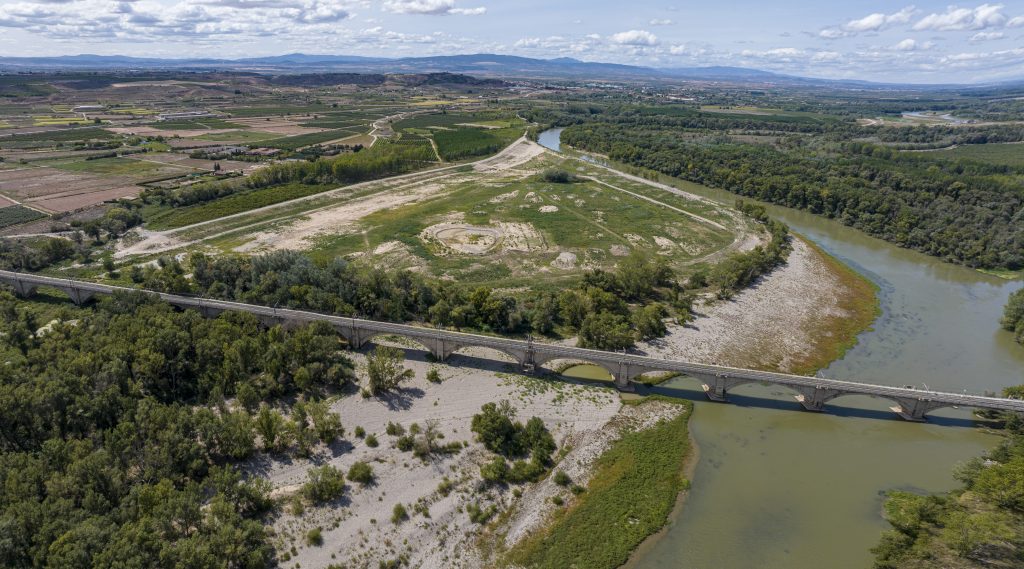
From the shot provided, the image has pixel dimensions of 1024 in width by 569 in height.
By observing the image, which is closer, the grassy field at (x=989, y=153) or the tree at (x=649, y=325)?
the tree at (x=649, y=325)

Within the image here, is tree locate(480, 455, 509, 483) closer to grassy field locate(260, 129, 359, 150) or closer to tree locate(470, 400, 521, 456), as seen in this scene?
tree locate(470, 400, 521, 456)

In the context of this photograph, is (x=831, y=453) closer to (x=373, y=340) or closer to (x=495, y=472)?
(x=495, y=472)

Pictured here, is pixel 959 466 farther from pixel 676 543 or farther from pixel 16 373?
pixel 16 373

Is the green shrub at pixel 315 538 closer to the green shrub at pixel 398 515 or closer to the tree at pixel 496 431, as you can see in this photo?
the green shrub at pixel 398 515

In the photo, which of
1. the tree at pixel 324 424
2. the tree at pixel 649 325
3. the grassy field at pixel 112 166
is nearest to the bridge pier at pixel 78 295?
the tree at pixel 324 424

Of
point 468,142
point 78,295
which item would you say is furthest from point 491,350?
point 468,142
